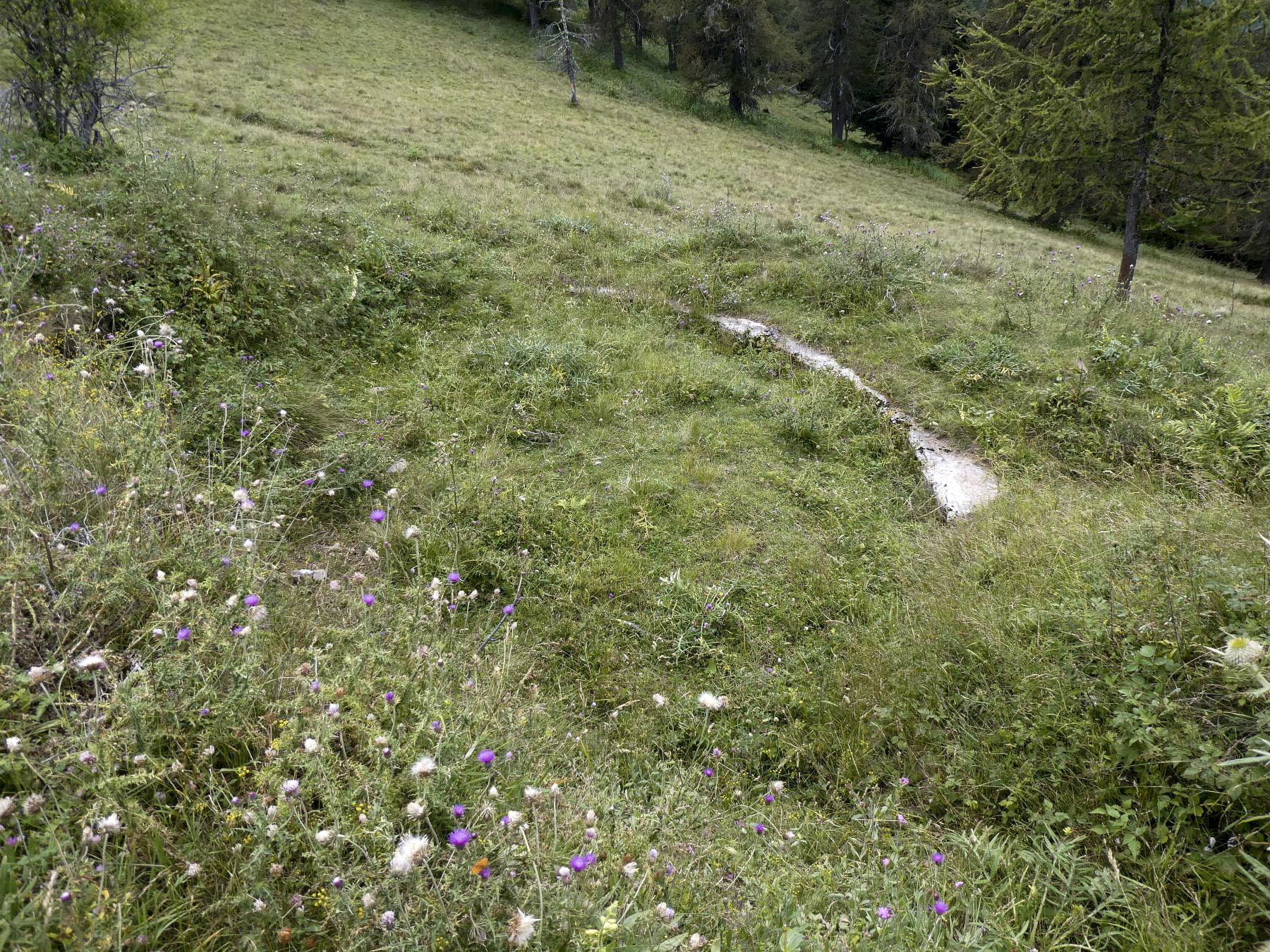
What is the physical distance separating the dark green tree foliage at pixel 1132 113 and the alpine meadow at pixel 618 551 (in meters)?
0.09

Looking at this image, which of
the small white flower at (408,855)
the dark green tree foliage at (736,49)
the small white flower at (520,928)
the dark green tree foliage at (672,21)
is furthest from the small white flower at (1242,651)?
the dark green tree foliage at (672,21)

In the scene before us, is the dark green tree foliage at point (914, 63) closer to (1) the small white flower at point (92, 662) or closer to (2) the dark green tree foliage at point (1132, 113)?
(2) the dark green tree foliage at point (1132, 113)

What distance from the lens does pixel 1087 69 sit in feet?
34.9

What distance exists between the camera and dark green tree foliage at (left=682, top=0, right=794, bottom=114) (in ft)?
99.4

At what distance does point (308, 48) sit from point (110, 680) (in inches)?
1221

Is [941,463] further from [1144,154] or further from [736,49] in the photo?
[736,49]

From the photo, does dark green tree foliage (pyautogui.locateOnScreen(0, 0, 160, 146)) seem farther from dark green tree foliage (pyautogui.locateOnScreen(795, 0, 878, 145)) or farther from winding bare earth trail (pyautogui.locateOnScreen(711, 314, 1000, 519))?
dark green tree foliage (pyautogui.locateOnScreen(795, 0, 878, 145))

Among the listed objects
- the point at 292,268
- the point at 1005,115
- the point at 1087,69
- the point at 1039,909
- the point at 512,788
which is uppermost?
the point at 1087,69

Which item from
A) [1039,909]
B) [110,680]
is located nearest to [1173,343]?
[1039,909]

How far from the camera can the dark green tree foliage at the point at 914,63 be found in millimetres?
30297

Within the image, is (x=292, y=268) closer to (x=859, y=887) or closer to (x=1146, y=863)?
(x=859, y=887)

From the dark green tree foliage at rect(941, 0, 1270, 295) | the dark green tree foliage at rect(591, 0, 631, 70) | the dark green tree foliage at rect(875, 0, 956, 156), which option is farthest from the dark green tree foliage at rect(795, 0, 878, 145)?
the dark green tree foliage at rect(941, 0, 1270, 295)

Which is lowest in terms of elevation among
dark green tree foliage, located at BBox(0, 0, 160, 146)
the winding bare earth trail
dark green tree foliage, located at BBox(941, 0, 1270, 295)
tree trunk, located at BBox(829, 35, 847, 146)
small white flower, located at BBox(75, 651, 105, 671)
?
the winding bare earth trail

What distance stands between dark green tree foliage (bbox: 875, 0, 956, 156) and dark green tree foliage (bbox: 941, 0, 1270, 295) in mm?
22429
